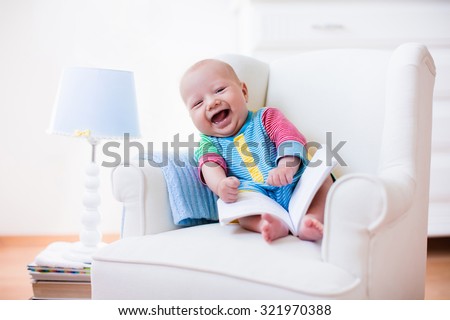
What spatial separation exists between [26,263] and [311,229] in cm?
158

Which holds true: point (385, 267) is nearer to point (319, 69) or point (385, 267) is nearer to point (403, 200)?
point (403, 200)

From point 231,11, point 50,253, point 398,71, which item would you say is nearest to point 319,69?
point 398,71

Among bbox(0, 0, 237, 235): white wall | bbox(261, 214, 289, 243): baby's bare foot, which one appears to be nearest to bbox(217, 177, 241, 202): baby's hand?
bbox(261, 214, 289, 243): baby's bare foot

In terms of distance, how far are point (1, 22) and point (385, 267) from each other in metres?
2.22

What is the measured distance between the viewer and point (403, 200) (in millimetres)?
1087

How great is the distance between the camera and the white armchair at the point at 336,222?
1.03 metres

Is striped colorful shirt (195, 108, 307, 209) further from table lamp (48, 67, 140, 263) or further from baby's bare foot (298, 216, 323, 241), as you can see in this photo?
table lamp (48, 67, 140, 263)

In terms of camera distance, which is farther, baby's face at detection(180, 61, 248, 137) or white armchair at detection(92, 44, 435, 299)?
baby's face at detection(180, 61, 248, 137)

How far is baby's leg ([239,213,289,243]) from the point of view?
1.15 meters

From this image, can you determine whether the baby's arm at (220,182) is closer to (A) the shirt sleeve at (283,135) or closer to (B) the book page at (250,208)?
(B) the book page at (250,208)

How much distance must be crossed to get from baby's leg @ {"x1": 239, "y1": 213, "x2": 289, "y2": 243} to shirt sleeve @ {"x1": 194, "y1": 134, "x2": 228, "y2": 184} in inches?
8.0

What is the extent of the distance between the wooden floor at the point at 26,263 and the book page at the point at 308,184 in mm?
811

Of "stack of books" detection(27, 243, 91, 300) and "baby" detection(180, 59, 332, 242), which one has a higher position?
"baby" detection(180, 59, 332, 242)

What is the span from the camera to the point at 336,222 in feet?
3.43
